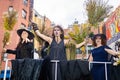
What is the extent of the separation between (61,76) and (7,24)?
3274mm

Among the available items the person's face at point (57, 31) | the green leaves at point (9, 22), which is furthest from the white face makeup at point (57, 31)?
the green leaves at point (9, 22)

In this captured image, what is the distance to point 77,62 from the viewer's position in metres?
3.72

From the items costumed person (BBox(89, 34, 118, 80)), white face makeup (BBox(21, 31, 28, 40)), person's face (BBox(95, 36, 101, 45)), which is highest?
white face makeup (BBox(21, 31, 28, 40))

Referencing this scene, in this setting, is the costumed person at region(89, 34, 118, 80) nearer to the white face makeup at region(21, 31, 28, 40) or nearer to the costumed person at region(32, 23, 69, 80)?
the costumed person at region(32, 23, 69, 80)

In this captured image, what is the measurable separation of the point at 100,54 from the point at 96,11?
55.1 inches

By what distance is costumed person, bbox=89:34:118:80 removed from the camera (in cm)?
384

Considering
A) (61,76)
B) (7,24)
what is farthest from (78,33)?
(61,76)

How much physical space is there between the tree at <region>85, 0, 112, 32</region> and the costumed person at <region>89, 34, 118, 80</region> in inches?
33.4

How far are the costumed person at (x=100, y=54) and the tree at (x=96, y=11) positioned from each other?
850mm

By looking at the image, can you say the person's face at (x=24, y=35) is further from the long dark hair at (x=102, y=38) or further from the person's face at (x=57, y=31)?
the long dark hair at (x=102, y=38)

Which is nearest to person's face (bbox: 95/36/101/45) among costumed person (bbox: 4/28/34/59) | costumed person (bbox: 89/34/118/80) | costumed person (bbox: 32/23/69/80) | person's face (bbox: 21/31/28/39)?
costumed person (bbox: 89/34/118/80)

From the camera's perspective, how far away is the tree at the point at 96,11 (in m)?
5.09

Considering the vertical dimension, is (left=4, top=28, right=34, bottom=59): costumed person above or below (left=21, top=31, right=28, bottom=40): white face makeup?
below

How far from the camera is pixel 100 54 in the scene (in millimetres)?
4055
